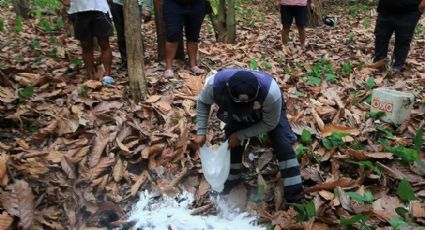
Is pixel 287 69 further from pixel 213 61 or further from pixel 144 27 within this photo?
pixel 144 27

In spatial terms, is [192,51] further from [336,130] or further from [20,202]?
[20,202]

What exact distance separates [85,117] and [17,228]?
4.80 ft

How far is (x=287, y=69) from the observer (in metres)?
5.70

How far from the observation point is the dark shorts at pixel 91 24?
4816 millimetres

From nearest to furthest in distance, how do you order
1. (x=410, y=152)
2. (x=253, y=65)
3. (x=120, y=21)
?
(x=410, y=152) < (x=253, y=65) < (x=120, y=21)

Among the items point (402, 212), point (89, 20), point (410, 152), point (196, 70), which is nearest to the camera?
point (402, 212)

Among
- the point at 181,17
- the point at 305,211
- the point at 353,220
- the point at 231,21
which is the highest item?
the point at 181,17

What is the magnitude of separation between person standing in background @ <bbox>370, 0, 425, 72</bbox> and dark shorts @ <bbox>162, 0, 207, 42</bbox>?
2.37 m

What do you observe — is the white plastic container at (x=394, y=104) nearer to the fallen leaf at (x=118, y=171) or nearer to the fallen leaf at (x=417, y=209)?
the fallen leaf at (x=417, y=209)

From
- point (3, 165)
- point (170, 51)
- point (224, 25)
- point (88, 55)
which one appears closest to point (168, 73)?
point (170, 51)

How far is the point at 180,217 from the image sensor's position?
3.55 metres

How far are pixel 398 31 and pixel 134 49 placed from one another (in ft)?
11.1

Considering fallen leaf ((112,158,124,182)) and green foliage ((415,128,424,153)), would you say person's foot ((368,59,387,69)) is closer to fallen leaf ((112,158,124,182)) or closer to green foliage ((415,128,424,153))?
green foliage ((415,128,424,153))

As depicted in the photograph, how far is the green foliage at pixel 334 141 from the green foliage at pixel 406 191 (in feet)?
2.72
